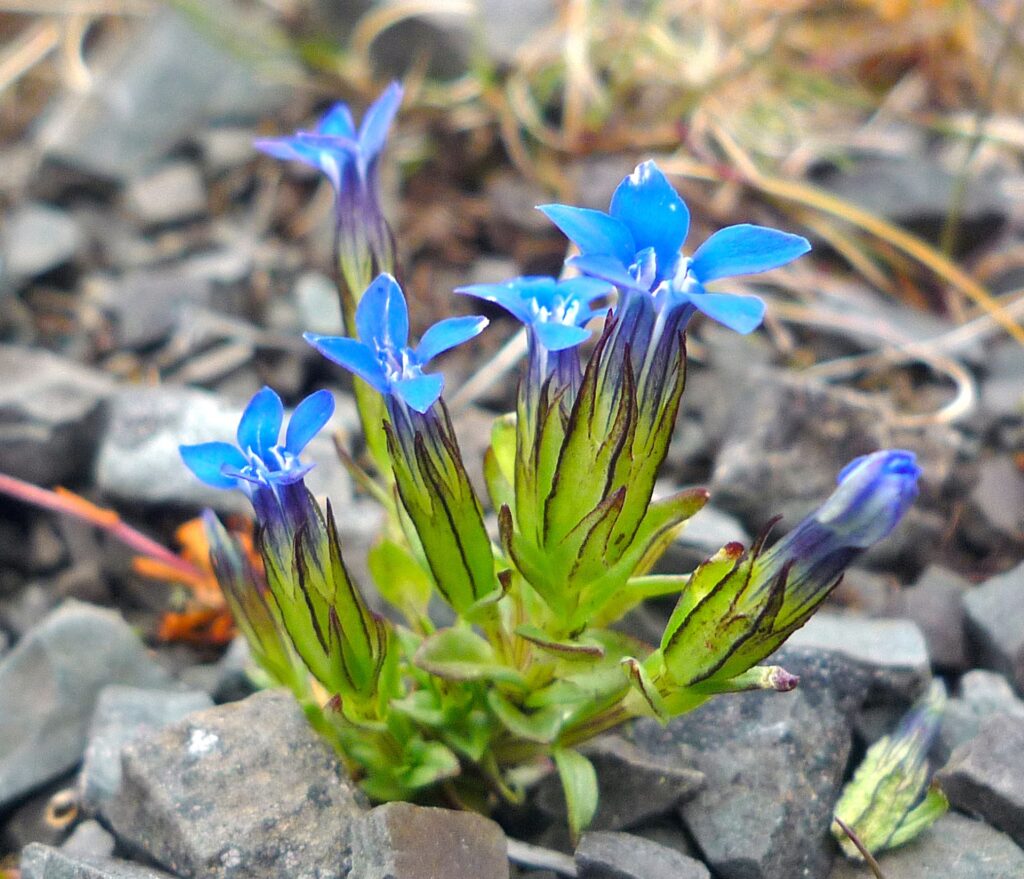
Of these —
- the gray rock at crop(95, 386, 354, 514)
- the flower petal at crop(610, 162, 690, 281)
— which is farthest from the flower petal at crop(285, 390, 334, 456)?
the gray rock at crop(95, 386, 354, 514)

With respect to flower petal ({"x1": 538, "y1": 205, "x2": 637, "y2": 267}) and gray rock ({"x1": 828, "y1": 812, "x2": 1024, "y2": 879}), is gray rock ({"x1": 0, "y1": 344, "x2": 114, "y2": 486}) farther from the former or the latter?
gray rock ({"x1": 828, "y1": 812, "x2": 1024, "y2": 879})

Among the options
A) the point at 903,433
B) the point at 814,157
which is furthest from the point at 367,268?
the point at 814,157

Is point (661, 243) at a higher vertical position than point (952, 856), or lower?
higher

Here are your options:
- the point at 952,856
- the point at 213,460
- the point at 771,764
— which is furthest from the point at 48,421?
the point at 952,856

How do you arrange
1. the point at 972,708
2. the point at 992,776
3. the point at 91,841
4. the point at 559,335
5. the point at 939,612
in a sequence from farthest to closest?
the point at 939,612
the point at 972,708
the point at 91,841
the point at 992,776
the point at 559,335

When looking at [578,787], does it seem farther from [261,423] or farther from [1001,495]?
[1001,495]

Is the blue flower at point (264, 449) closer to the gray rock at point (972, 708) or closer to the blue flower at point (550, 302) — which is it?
the blue flower at point (550, 302)
